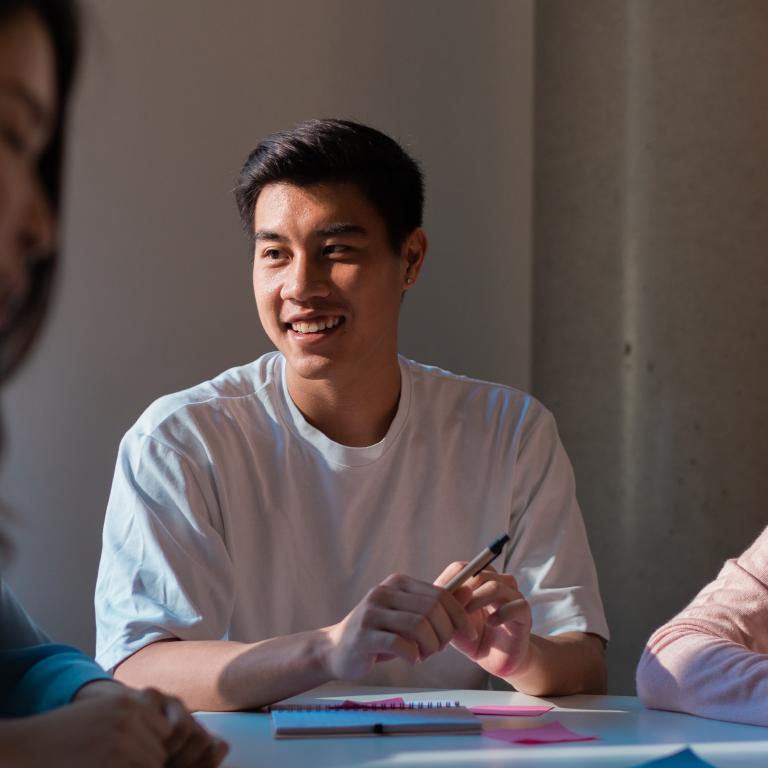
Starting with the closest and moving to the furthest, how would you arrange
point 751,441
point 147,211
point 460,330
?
1. point 147,211
2. point 751,441
3. point 460,330

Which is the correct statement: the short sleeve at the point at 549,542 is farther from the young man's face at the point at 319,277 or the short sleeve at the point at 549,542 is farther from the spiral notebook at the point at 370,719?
the spiral notebook at the point at 370,719

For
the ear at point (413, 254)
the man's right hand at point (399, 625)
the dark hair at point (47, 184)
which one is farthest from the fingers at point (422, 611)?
the ear at point (413, 254)

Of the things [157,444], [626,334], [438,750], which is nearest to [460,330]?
[626,334]

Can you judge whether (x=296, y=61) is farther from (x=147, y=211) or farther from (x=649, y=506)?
(x=649, y=506)

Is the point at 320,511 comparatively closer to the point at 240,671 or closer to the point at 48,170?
the point at 240,671

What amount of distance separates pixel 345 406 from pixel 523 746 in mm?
986

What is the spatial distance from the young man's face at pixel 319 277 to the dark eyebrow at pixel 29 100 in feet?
4.08

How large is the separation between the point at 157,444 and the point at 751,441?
1601 mm

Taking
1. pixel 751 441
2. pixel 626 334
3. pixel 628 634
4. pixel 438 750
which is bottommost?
pixel 628 634

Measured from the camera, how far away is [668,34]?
3051 mm

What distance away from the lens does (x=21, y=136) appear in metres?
0.95

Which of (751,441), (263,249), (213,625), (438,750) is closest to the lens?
(438,750)

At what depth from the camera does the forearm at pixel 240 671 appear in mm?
1701

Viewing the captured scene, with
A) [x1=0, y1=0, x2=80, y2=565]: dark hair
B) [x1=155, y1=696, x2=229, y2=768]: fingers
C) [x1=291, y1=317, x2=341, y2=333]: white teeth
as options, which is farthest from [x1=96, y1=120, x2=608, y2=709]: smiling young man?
[x1=0, y1=0, x2=80, y2=565]: dark hair
